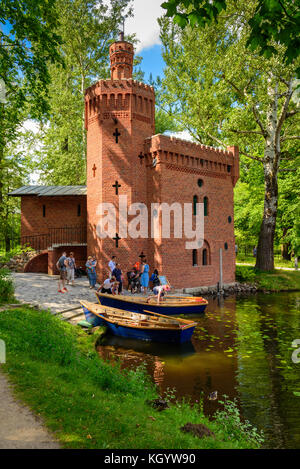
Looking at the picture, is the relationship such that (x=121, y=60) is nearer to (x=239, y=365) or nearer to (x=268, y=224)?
(x=268, y=224)

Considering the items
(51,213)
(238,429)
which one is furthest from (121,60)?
(238,429)

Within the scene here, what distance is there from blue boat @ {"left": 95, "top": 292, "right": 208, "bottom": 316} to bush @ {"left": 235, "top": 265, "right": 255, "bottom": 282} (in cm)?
1022

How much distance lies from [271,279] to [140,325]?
1577 centimetres

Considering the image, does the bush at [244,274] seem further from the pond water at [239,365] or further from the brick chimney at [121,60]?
the brick chimney at [121,60]

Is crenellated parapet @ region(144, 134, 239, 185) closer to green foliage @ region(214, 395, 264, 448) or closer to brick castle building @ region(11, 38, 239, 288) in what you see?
brick castle building @ region(11, 38, 239, 288)

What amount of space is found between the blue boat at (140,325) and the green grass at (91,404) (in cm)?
283

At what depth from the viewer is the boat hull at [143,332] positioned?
36.8ft

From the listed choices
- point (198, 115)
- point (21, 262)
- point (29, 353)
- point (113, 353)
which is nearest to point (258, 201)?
point (198, 115)

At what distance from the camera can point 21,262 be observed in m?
22.3

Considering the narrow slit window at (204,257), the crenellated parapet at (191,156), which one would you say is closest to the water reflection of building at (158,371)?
the crenellated parapet at (191,156)

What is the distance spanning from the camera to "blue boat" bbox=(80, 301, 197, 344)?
11188 mm

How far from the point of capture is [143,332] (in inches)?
452

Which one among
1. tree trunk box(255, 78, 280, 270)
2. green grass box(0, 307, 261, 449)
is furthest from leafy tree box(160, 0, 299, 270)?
green grass box(0, 307, 261, 449)
